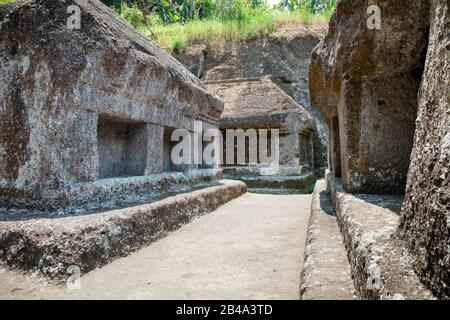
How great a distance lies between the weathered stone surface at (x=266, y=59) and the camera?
35.0ft

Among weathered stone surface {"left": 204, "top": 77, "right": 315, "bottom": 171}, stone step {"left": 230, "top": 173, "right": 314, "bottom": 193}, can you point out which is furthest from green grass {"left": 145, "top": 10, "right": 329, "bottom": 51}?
stone step {"left": 230, "top": 173, "right": 314, "bottom": 193}

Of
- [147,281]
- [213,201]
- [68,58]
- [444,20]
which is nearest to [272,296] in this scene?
[147,281]

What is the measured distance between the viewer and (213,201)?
13.1 ft

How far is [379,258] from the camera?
3.56ft

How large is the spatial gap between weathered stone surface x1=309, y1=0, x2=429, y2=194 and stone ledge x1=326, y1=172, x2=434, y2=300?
0.53 metres

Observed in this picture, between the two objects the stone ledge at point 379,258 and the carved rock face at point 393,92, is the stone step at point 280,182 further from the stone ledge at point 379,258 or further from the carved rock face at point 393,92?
the stone ledge at point 379,258

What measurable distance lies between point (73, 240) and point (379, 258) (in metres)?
1.51

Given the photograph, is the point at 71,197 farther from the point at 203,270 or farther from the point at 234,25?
the point at 234,25

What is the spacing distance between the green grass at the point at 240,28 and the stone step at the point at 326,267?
10.6 m

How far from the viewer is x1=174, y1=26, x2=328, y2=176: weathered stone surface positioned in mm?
10680

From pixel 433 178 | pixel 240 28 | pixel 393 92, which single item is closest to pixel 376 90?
pixel 393 92

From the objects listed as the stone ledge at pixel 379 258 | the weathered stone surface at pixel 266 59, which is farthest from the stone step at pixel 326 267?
the weathered stone surface at pixel 266 59

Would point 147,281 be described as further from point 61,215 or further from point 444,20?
point 444,20

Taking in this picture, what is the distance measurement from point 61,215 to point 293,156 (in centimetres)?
595
